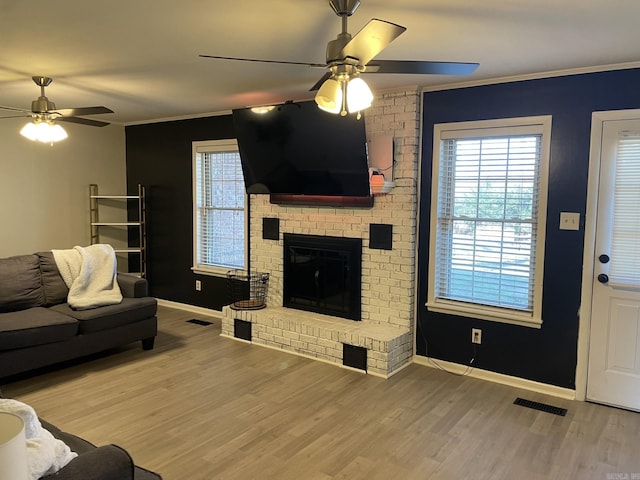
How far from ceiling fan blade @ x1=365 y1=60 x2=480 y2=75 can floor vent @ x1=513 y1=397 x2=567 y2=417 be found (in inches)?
93.6

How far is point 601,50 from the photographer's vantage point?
2873 millimetres

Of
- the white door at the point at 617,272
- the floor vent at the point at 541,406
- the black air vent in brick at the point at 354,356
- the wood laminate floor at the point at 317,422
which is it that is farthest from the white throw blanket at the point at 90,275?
the white door at the point at 617,272

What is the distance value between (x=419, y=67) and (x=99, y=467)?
2009 mm

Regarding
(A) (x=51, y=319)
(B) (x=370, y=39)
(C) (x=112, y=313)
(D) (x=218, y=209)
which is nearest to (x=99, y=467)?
(B) (x=370, y=39)

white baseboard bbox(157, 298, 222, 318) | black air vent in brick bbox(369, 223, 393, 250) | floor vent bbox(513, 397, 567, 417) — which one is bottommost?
floor vent bbox(513, 397, 567, 417)

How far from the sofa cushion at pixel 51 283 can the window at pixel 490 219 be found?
3.26 meters

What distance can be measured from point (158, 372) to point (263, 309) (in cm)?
125

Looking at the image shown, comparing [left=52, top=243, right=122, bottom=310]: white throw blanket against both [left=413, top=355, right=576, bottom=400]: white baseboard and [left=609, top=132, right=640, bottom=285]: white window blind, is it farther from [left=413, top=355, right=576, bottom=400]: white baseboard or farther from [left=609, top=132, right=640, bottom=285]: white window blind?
[left=609, top=132, right=640, bottom=285]: white window blind

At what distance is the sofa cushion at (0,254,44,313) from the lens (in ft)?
13.0

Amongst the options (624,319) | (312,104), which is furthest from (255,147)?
(624,319)

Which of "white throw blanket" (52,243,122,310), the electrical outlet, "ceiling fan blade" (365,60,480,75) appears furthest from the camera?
"white throw blanket" (52,243,122,310)

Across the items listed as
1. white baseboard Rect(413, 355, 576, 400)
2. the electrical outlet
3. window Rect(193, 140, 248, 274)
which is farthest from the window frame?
the electrical outlet

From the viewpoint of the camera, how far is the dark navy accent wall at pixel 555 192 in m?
3.32

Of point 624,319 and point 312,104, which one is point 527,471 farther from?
point 312,104
